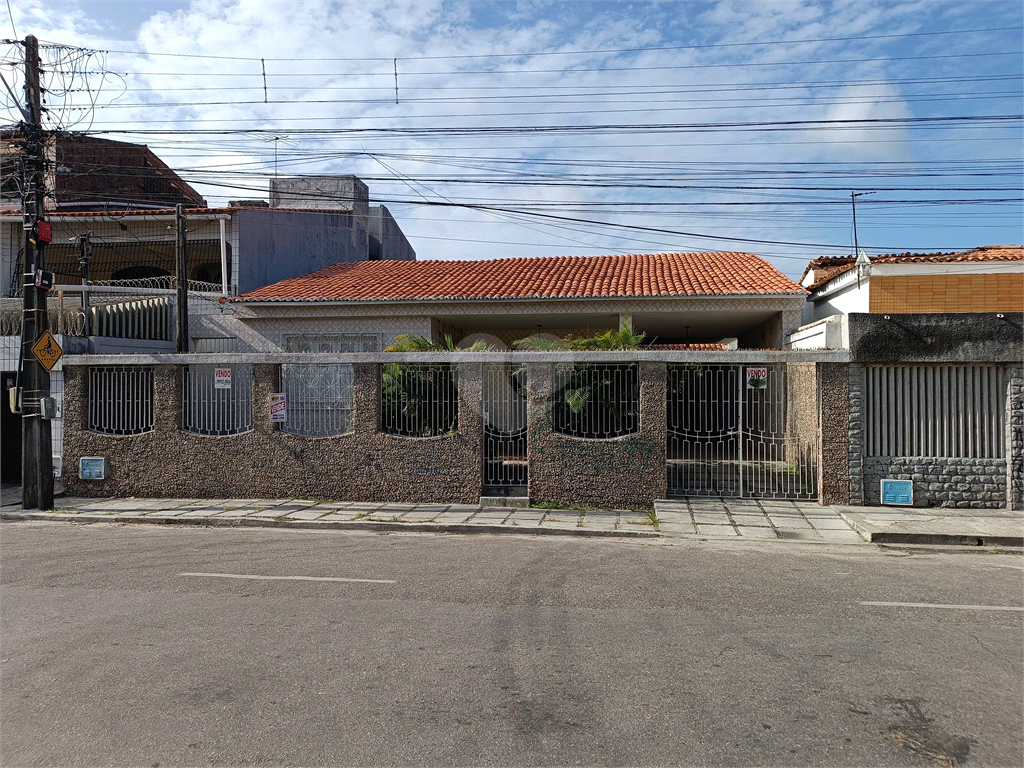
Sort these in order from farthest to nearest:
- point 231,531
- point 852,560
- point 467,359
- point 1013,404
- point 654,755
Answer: point 467,359, point 1013,404, point 231,531, point 852,560, point 654,755

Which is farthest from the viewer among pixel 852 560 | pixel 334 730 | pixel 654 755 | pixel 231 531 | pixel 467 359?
pixel 467 359

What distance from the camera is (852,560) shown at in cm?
780

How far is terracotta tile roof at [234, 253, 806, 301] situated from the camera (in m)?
15.7

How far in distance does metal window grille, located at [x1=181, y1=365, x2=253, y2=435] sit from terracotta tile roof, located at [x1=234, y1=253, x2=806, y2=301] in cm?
427

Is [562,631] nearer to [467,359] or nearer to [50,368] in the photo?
[467,359]

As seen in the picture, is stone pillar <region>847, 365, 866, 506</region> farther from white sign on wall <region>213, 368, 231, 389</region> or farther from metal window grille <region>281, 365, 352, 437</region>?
white sign on wall <region>213, 368, 231, 389</region>

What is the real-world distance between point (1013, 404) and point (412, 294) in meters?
11.4

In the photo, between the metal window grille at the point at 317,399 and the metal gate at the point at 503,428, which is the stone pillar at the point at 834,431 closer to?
the metal gate at the point at 503,428

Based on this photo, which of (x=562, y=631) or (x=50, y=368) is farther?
(x=50, y=368)

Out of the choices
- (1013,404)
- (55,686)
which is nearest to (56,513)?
(55,686)

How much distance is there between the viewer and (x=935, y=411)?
10.6 meters

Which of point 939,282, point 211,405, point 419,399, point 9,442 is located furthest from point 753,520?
point 9,442

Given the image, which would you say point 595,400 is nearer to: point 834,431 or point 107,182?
point 834,431

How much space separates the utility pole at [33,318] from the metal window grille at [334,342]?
5746 millimetres
